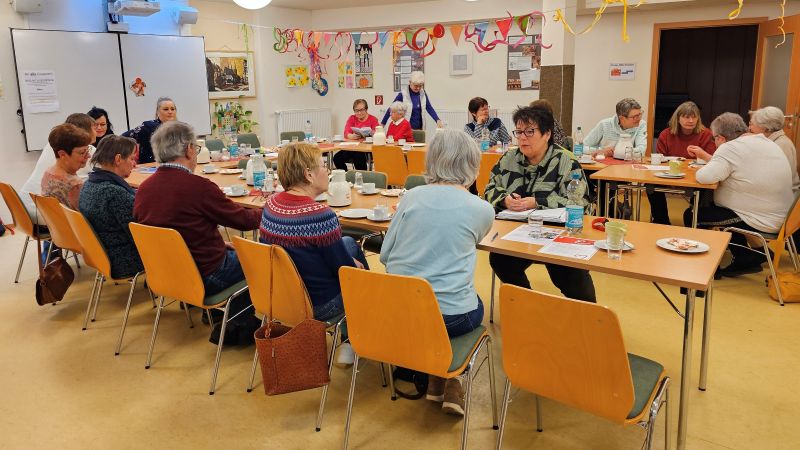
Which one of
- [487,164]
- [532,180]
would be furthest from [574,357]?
[487,164]

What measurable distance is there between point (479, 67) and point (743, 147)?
5012 millimetres

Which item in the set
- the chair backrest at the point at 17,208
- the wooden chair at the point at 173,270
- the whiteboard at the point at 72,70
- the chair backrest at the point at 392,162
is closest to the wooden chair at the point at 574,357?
the wooden chair at the point at 173,270

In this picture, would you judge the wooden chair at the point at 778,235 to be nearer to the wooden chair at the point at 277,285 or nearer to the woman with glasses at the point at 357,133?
the wooden chair at the point at 277,285

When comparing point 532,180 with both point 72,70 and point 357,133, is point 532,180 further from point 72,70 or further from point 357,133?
point 72,70

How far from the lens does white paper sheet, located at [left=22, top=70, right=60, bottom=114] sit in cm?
627

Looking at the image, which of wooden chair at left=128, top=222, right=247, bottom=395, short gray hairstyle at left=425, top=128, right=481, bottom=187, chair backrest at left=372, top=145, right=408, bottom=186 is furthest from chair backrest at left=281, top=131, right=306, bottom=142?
short gray hairstyle at left=425, top=128, right=481, bottom=187

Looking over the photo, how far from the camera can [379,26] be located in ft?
29.6

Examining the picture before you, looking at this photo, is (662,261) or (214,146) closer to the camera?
(662,261)

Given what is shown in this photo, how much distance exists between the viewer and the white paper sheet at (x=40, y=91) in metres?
6.27

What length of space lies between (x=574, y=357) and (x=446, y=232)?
2.23 feet

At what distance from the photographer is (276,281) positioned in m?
2.50

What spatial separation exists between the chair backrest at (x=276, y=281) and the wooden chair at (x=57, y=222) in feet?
5.32

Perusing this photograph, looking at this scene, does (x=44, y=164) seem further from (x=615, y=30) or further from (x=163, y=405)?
(x=615, y=30)

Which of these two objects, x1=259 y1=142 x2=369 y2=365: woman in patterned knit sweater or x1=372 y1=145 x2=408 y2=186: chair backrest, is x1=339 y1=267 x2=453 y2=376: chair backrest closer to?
x1=259 y1=142 x2=369 y2=365: woman in patterned knit sweater
